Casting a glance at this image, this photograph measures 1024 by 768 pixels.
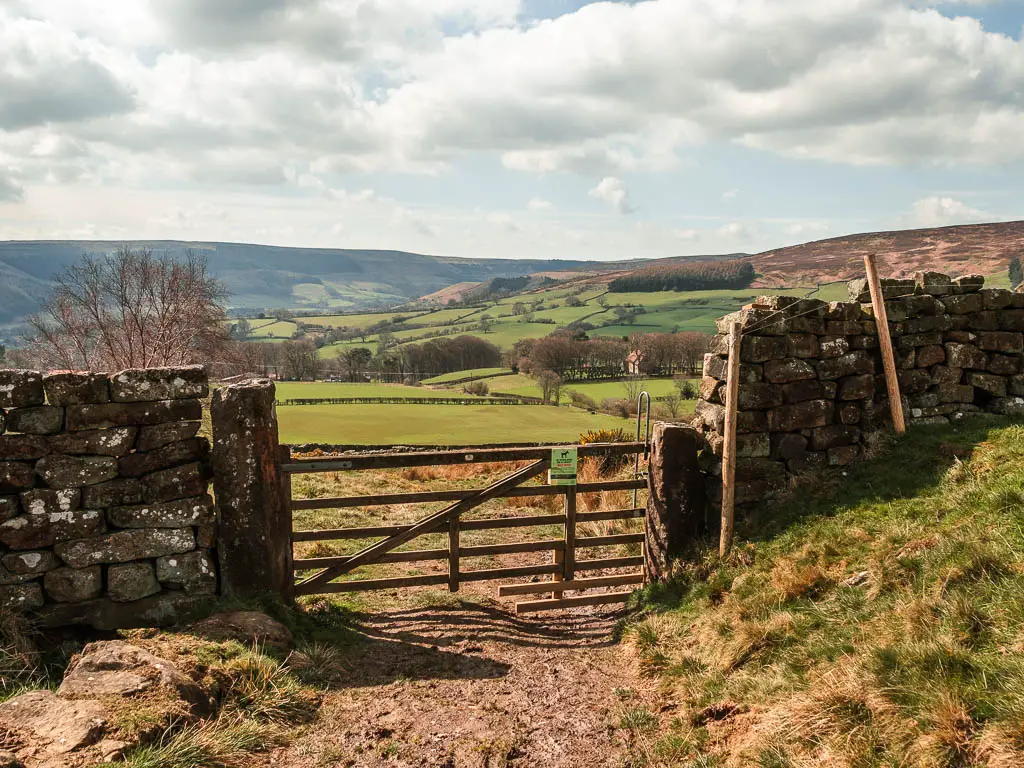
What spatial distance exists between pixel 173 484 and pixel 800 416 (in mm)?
7438

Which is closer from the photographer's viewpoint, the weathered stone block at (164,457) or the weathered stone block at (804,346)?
the weathered stone block at (164,457)

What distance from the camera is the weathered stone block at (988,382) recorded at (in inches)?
363

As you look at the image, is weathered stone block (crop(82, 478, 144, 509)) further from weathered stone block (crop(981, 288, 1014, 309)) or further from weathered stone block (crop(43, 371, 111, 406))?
weathered stone block (crop(981, 288, 1014, 309))

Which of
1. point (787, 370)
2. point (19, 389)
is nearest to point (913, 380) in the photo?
point (787, 370)

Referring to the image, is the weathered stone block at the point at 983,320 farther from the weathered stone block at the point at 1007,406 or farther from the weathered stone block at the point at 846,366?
the weathered stone block at the point at 846,366

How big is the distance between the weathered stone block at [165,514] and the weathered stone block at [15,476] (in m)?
0.77

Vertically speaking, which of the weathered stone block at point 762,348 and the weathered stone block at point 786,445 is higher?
the weathered stone block at point 762,348

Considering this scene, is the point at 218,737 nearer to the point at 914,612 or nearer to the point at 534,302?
the point at 914,612

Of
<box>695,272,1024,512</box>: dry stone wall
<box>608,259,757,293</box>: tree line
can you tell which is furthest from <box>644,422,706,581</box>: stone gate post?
<box>608,259,757,293</box>: tree line

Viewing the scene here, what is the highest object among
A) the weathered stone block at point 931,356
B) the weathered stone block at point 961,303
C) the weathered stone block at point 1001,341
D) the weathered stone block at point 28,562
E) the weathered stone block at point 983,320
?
the weathered stone block at point 961,303

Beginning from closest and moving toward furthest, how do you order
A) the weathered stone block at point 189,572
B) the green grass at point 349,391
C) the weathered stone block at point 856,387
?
the weathered stone block at point 189,572 < the weathered stone block at point 856,387 < the green grass at point 349,391

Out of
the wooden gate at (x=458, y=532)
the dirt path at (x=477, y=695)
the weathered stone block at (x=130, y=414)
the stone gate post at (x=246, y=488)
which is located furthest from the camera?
the wooden gate at (x=458, y=532)

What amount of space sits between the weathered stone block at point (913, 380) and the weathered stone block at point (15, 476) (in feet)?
33.7

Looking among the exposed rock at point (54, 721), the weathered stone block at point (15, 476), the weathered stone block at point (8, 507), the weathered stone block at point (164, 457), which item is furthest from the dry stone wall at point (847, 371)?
the weathered stone block at point (8, 507)
